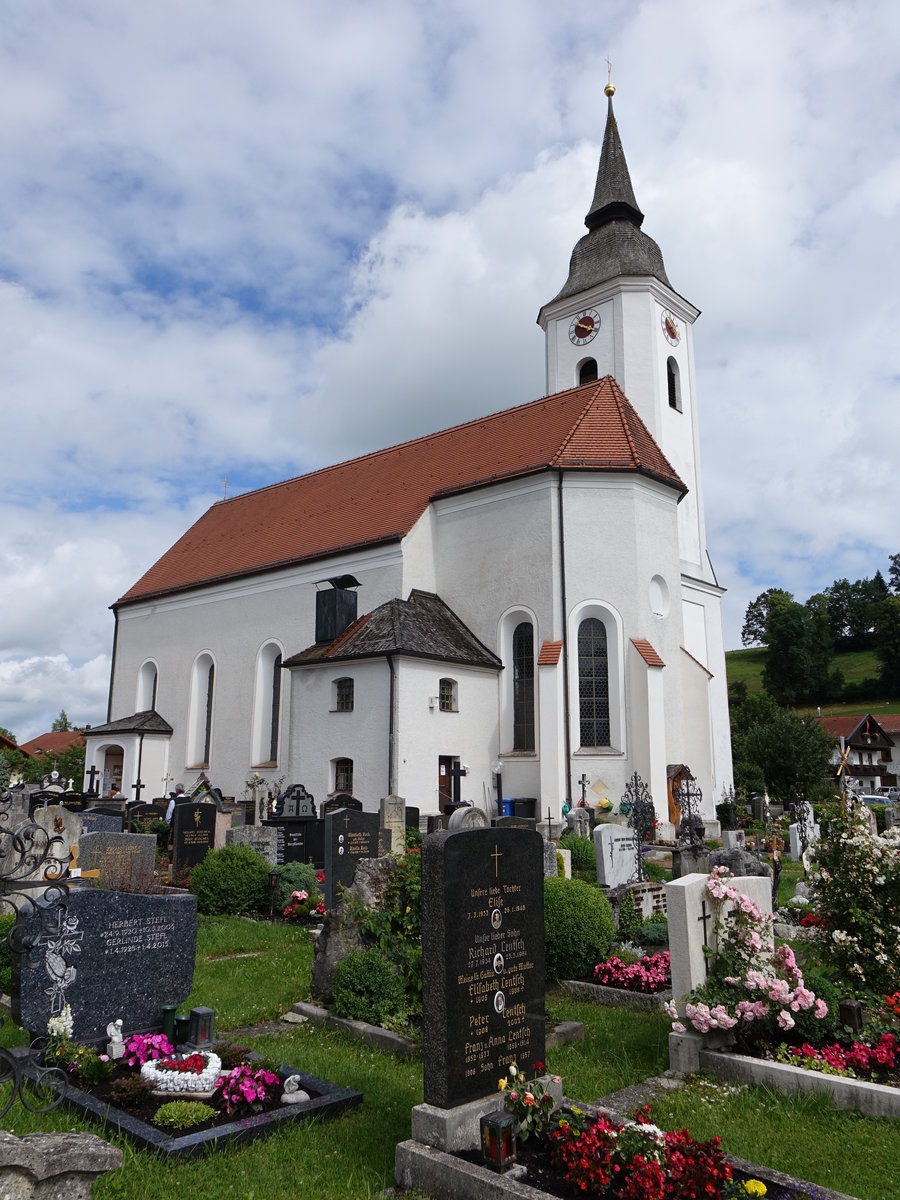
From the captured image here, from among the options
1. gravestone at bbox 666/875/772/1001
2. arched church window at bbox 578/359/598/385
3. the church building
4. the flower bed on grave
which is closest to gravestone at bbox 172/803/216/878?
the church building

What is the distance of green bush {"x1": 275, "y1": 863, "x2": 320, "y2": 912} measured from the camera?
1234 centimetres

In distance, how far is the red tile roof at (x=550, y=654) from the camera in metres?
21.2

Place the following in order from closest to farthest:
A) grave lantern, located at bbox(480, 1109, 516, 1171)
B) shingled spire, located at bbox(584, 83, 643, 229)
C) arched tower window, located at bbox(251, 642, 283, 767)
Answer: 1. grave lantern, located at bbox(480, 1109, 516, 1171)
2. arched tower window, located at bbox(251, 642, 283, 767)
3. shingled spire, located at bbox(584, 83, 643, 229)

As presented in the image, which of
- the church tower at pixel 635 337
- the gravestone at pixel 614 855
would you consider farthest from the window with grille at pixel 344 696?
the church tower at pixel 635 337

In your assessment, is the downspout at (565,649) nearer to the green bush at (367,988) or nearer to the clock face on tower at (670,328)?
the clock face on tower at (670,328)

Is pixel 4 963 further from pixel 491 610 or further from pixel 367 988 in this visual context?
pixel 491 610

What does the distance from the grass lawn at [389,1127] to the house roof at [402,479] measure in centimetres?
1700

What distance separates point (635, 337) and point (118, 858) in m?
23.6

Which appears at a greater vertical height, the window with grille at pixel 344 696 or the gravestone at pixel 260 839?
the window with grille at pixel 344 696

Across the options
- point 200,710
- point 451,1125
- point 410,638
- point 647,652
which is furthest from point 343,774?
point 451,1125

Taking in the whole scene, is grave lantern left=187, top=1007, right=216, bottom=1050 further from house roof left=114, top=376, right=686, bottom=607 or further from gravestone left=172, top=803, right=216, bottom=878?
house roof left=114, top=376, right=686, bottom=607

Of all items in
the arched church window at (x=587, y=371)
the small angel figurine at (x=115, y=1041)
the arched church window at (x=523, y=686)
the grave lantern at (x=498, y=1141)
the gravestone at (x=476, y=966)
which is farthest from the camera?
the arched church window at (x=587, y=371)

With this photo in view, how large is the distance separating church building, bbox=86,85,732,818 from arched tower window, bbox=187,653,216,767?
0.11m

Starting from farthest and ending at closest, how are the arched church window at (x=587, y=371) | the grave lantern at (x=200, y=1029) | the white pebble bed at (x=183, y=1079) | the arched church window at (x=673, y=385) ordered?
the arched church window at (x=587, y=371) < the arched church window at (x=673, y=385) < the grave lantern at (x=200, y=1029) < the white pebble bed at (x=183, y=1079)
